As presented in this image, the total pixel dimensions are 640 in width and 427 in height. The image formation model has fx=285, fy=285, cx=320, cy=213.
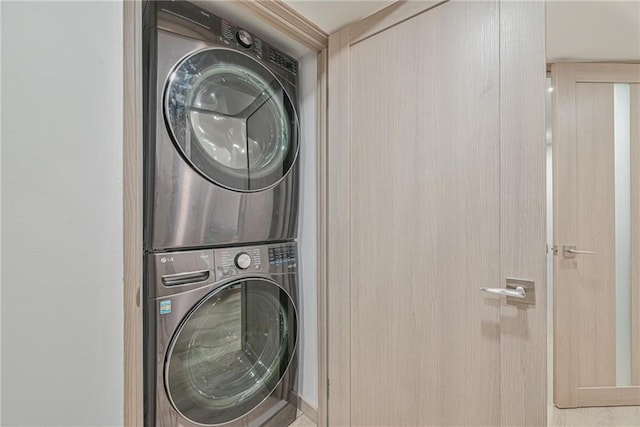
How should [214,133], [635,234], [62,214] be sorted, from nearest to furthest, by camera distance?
[62,214]
[635,234]
[214,133]

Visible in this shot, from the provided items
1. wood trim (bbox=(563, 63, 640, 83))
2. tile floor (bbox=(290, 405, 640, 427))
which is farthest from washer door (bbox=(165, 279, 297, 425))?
wood trim (bbox=(563, 63, 640, 83))

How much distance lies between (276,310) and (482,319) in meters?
0.87

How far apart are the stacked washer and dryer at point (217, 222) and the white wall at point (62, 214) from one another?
0.27 metres

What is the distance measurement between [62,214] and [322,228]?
0.99m

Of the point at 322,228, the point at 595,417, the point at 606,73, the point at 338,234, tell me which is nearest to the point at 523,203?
the point at 606,73

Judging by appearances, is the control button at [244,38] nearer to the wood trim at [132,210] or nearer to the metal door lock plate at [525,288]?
the wood trim at [132,210]

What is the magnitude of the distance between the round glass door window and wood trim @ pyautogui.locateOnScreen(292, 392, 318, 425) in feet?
3.69

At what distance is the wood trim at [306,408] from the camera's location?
4.73ft

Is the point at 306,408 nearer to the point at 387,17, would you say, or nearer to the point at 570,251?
the point at 570,251

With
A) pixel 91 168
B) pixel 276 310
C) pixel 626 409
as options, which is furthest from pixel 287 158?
pixel 626 409

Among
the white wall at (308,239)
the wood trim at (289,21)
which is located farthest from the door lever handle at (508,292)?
the wood trim at (289,21)

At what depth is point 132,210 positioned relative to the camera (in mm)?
770

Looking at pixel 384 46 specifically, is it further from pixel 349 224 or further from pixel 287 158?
pixel 349 224

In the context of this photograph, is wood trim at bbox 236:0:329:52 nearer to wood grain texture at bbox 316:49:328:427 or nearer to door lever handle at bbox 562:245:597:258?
Answer: wood grain texture at bbox 316:49:328:427
